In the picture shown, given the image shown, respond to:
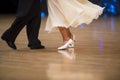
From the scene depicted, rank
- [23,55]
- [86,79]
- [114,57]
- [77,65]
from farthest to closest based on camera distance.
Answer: [23,55], [114,57], [77,65], [86,79]

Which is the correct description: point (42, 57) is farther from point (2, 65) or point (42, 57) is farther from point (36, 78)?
point (36, 78)

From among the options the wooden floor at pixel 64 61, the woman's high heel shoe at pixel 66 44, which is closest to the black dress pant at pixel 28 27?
the wooden floor at pixel 64 61

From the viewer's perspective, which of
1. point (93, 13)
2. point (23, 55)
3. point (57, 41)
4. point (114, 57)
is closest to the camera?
point (114, 57)

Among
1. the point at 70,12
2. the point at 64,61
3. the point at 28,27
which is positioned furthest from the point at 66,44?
the point at 64,61

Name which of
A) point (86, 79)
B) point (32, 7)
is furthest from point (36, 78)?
point (32, 7)

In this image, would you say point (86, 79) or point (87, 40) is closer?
point (86, 79)

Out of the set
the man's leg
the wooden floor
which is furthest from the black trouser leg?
the wooden floor

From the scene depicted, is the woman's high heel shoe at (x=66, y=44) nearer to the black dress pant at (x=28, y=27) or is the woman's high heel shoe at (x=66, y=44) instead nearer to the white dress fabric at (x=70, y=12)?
the white dress fabric at (x=70, y=12)

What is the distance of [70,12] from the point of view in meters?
4.22

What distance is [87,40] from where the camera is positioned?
4961 millimetres

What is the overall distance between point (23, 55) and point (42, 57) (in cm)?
25

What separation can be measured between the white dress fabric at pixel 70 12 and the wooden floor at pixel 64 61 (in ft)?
1.01

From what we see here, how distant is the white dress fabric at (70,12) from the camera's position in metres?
4.21

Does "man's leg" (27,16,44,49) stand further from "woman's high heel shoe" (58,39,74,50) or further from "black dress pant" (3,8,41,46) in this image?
"woman's high heel shoe" (58,39,74,50)
